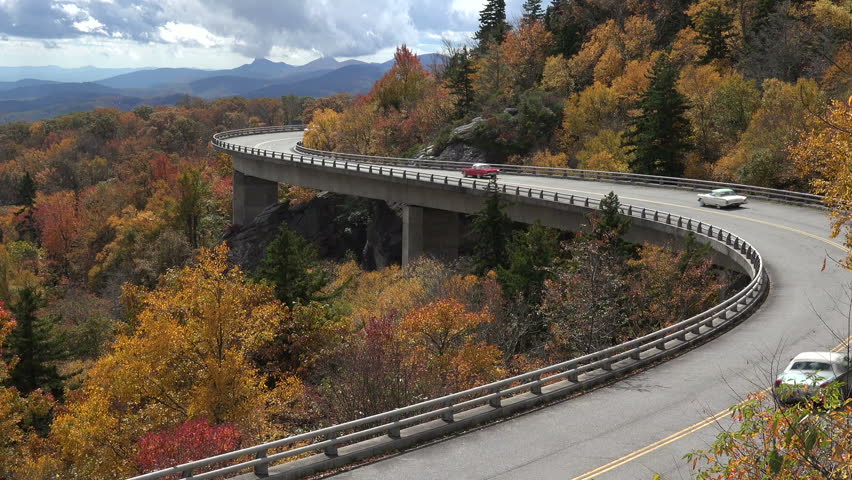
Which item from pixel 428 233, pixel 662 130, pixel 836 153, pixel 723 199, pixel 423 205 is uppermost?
pixel 836 153

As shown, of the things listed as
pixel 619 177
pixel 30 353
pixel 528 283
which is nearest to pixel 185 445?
pixel 528 283

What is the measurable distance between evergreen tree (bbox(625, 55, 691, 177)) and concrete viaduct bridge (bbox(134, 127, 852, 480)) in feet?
48.1

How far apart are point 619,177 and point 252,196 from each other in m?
46.0

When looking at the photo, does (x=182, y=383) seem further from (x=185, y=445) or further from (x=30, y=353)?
(x=30, y=353)

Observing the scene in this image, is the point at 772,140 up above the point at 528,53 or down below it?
below

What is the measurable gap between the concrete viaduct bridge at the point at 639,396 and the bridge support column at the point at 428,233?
17021 mm

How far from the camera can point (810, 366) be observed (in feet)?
58.2

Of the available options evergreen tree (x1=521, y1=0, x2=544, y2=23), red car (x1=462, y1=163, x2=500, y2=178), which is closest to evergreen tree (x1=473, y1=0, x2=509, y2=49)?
evergreen tree (x1=521, y1=0, x2=544, y2=23)

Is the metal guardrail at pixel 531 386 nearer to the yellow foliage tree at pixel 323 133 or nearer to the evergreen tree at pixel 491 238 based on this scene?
the evergreen tree at pixel 491 238

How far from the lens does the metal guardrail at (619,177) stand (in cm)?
4728

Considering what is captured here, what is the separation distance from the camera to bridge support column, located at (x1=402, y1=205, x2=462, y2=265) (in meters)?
60.1

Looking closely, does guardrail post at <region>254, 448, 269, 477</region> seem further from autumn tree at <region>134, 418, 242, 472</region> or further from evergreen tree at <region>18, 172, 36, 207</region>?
evergreen tree at <region>18, 172, 36, 207</region>

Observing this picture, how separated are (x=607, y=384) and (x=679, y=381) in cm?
194

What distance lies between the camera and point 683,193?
53.1 metres
